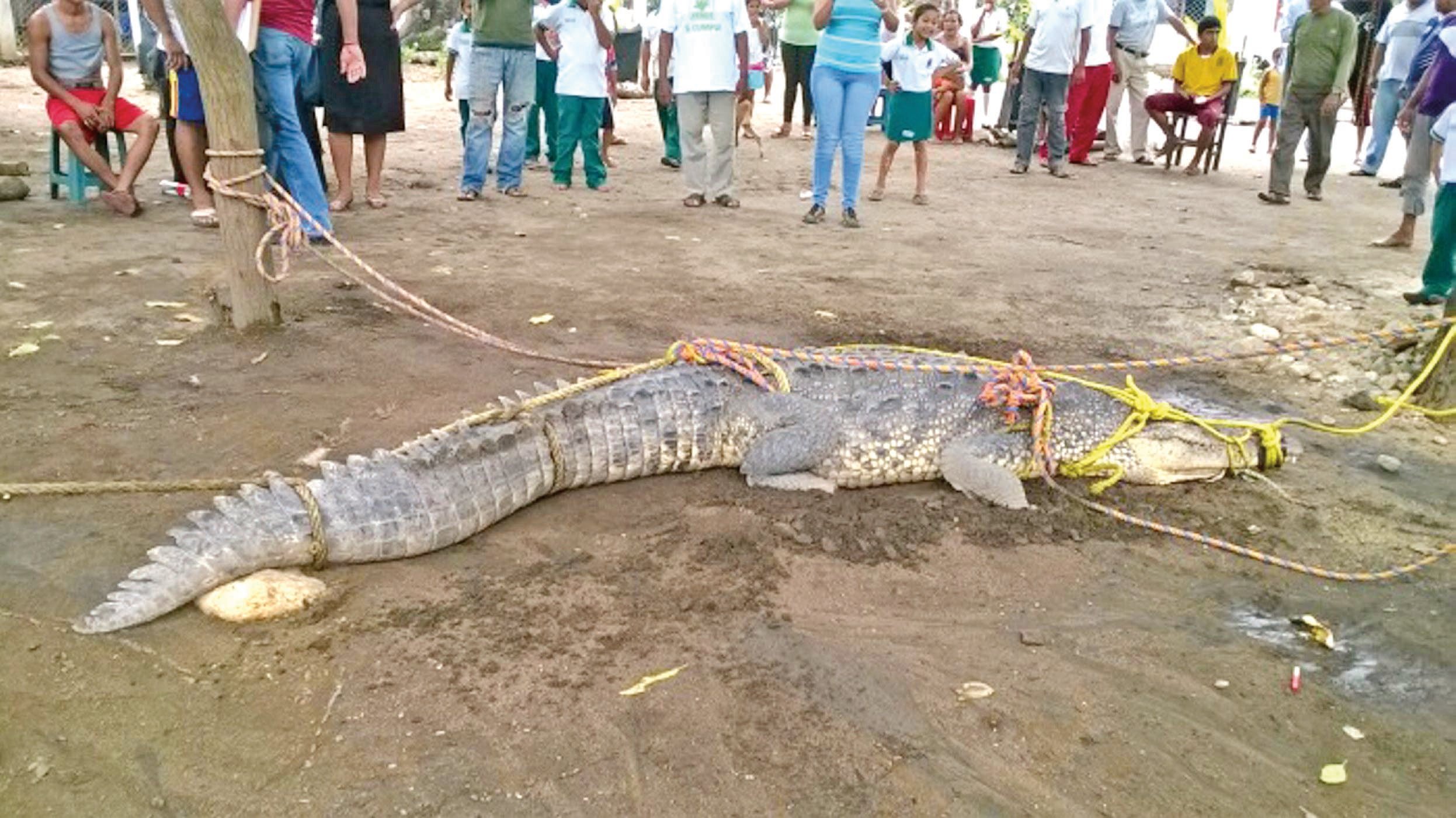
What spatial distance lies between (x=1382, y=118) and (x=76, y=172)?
45.4ft

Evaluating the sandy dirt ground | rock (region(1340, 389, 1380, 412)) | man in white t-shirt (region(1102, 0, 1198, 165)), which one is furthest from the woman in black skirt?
man in white t-shirt (region(1102, 0, 1198, 165))

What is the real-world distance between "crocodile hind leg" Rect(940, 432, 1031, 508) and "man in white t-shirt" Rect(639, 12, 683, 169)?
6095mm

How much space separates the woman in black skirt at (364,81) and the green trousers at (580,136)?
70.5 inches

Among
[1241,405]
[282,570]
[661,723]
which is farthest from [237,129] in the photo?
[1241,405]

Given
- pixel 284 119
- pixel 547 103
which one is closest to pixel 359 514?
pixel 284 119

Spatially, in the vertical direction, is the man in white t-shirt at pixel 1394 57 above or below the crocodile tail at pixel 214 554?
above

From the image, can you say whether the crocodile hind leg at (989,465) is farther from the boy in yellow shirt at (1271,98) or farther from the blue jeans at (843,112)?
the boy in yellow shirt at (1271,98)

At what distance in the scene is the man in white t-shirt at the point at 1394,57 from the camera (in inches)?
440

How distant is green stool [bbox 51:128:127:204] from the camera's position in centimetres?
755

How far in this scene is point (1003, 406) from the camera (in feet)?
13.3

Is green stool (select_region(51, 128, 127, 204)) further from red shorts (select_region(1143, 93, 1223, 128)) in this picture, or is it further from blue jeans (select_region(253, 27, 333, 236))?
red shorts (select_region(1143, 93, 1223, 128))

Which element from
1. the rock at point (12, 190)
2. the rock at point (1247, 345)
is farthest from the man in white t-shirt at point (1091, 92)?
the rock at point (12, 190)

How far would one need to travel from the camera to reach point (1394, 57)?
11.3 m

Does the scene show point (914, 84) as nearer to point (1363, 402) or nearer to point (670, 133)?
point (670, 133)
